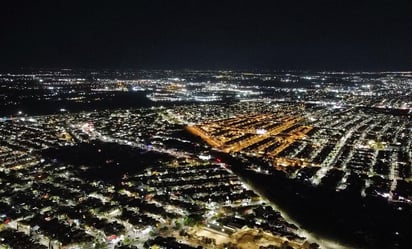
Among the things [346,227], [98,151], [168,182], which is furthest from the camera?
[98,151]

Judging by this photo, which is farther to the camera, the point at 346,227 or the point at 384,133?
the point at 384,133

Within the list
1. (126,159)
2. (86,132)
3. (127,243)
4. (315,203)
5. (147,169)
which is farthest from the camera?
(86,132)

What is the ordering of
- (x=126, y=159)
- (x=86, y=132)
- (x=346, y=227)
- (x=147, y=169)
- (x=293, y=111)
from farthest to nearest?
1. (x=293, y=111)
2. (x=86, y=132)
3. (x=126, y=159)
4. (x=147, y=169)
5. (x=346, y=227)

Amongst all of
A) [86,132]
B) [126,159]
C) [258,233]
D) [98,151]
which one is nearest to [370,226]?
[258,233]

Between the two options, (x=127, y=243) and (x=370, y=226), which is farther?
(x=370, y=226)

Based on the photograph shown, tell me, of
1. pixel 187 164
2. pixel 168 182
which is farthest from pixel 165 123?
pixel 168 182

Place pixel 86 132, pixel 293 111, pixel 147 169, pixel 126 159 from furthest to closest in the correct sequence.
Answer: pixel 293 111
pixel 86 132
pixel 126 159
pixel 147 169

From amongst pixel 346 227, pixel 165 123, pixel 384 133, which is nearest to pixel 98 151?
pixel 165 123

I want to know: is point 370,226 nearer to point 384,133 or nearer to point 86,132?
point 384,133

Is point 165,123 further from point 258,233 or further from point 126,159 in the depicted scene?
point 258,233
